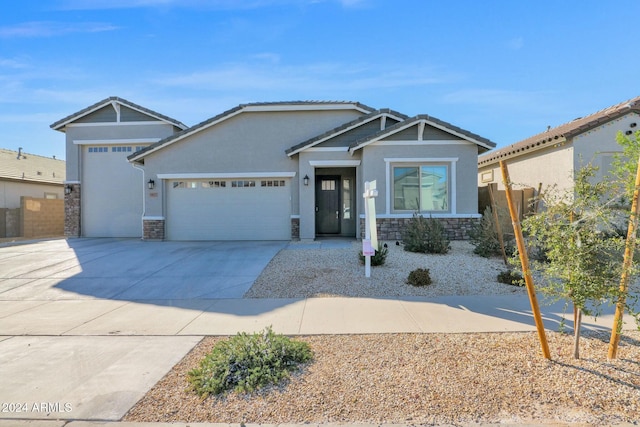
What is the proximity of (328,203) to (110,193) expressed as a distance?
1043 centimetres

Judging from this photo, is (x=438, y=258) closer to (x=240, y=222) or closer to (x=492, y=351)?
(x=492, y=351)

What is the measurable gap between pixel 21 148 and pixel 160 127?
15543 mm

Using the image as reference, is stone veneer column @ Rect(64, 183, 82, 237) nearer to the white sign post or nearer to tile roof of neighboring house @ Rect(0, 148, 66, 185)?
tile roof of neighboring house @ Rect(0, 148, 66, 185)

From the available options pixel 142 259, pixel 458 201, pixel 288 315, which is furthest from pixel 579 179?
pixel 142 259

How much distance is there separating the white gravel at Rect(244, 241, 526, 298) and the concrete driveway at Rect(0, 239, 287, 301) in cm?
62

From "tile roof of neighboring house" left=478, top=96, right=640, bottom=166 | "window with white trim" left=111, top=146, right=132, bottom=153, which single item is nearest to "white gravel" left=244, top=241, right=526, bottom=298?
"tile roof of neighboring house" left=478, top=96, right=640, bottom=166

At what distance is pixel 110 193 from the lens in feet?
54.0

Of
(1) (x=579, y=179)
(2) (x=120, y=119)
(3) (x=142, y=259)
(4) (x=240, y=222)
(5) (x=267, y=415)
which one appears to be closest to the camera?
(5) (x=267, y=415)

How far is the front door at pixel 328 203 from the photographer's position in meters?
14.9

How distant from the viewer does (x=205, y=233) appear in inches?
559

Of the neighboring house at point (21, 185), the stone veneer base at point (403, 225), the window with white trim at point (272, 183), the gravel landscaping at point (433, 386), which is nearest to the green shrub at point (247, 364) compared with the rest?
the gravel landscaping at point (433, 386)

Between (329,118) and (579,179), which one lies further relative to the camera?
(329,118)

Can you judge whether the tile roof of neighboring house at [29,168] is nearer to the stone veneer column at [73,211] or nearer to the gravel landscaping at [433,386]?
the stone veneer column at [73,211]

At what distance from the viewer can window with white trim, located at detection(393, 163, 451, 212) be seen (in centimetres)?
1212
